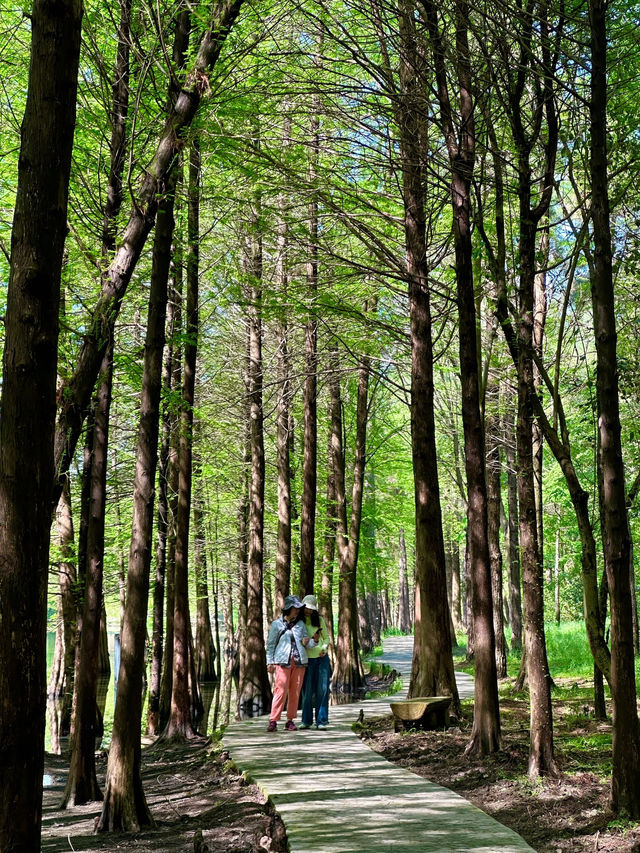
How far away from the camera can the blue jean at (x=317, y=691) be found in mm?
12539

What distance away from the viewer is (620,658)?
5934mm

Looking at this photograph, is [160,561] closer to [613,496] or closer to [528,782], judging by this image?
[528,782]

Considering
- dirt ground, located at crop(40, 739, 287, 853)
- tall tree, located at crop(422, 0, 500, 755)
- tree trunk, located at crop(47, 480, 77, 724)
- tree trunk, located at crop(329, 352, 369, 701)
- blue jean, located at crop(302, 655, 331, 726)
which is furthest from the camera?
tree trunk, located at crop(329, 352, 369, 701)

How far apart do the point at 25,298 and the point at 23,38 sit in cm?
909

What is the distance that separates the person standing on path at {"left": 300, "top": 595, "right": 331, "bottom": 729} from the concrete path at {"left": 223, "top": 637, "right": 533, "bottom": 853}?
0.78 metres

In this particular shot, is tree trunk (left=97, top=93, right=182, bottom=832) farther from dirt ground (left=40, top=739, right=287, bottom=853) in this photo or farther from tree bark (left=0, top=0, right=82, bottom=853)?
tree bark (left=0, top=0, right=82, bottom=853)

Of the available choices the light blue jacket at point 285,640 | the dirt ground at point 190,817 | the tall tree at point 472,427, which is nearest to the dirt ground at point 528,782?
the tall tree at point 472,427

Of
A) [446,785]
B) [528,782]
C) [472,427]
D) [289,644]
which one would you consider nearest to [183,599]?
[289,644]

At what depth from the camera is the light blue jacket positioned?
12.2 meters

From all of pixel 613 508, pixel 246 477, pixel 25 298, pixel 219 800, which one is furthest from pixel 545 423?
pixel 246 477

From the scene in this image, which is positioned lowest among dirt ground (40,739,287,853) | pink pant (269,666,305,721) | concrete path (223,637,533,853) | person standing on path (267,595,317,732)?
dirt ground (40,739,287,853)

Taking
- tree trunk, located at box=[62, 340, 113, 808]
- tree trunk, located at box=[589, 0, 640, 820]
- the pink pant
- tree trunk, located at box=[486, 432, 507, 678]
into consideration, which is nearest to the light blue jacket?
the pink pant

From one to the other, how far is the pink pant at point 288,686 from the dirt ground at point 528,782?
117 centimetres

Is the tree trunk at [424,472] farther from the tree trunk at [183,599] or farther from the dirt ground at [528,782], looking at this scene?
the tree trunk at [183,599]
